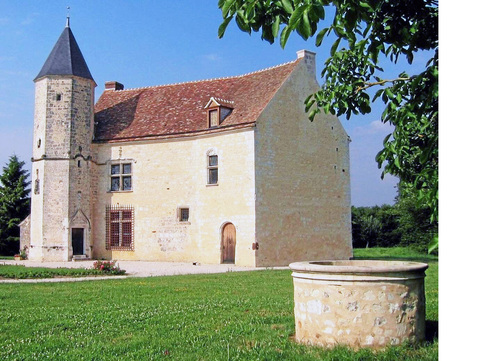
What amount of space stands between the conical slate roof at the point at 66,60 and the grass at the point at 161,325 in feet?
53.7

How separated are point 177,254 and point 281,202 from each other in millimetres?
5691

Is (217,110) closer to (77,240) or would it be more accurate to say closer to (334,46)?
(77,240)

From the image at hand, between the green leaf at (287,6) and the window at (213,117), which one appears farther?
the window at (213,117)

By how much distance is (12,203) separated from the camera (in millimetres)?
35281

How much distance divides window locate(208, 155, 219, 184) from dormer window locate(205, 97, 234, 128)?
58.1 inches

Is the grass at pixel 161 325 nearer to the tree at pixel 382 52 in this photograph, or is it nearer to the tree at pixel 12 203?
the tree at pixel 382 52

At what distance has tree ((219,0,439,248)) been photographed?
274 cm

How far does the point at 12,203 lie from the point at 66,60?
13093 mm

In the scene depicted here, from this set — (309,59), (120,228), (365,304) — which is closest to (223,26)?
(365,304)

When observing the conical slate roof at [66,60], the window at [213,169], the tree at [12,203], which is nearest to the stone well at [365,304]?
the window at [213,169]

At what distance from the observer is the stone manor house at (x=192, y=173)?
23094 mm

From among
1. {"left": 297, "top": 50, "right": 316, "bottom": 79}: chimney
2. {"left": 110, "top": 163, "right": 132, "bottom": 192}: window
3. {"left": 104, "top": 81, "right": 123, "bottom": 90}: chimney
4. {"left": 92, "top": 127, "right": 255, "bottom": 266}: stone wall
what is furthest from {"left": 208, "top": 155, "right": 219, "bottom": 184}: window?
{"left": 104, "top": 81, "right": 123, "bottom": 90}: chimney
